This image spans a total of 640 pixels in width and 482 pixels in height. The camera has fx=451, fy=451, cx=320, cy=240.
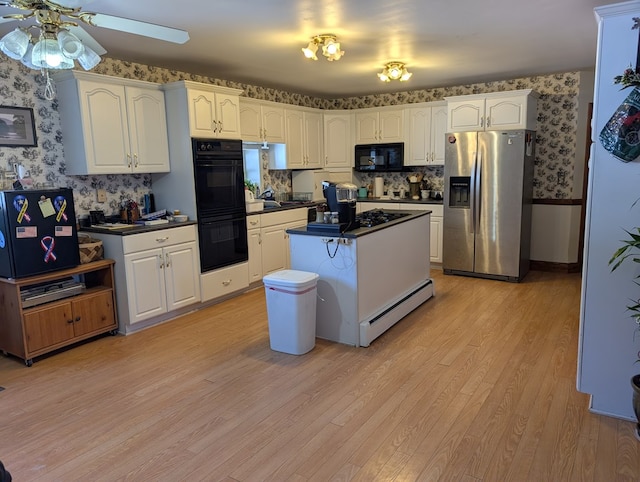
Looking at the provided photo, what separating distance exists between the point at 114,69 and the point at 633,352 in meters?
4.63

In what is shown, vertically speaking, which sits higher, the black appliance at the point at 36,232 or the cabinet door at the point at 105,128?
the cabinet door at the point at 105,128

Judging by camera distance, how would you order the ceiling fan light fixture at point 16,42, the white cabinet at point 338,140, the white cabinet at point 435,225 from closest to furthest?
the ceiling fan light fixture at point 16,42 → the white cabinet at point 435,225 → the white cabinet at point 338,140

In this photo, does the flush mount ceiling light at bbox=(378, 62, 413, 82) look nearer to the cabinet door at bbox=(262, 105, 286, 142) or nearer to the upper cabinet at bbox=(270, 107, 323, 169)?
the cabinet door at bbox=(262, 105, 286, 142)

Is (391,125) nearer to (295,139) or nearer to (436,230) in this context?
(295,139)

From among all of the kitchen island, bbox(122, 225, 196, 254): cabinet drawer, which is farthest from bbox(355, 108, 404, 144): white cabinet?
bbox(122, 225, 196, 254): cabinet drawer

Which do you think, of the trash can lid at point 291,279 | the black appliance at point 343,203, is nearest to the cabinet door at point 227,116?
the black appliance at point 343,203

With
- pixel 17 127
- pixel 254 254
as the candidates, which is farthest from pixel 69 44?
pixel 254 254

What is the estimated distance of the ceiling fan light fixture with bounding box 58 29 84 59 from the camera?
200 centimetres

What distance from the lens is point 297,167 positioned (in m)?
6.22

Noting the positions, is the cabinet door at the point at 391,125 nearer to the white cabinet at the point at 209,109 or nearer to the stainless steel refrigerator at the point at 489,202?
the stainless steel refrigerator at the point at 489,202

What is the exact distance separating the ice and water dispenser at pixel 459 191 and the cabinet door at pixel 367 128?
149 cm

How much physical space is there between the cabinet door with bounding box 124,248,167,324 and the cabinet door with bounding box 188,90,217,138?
4.06 ft

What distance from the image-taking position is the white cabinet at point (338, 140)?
21.8 ft

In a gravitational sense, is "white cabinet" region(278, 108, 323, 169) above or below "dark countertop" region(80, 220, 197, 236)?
above
